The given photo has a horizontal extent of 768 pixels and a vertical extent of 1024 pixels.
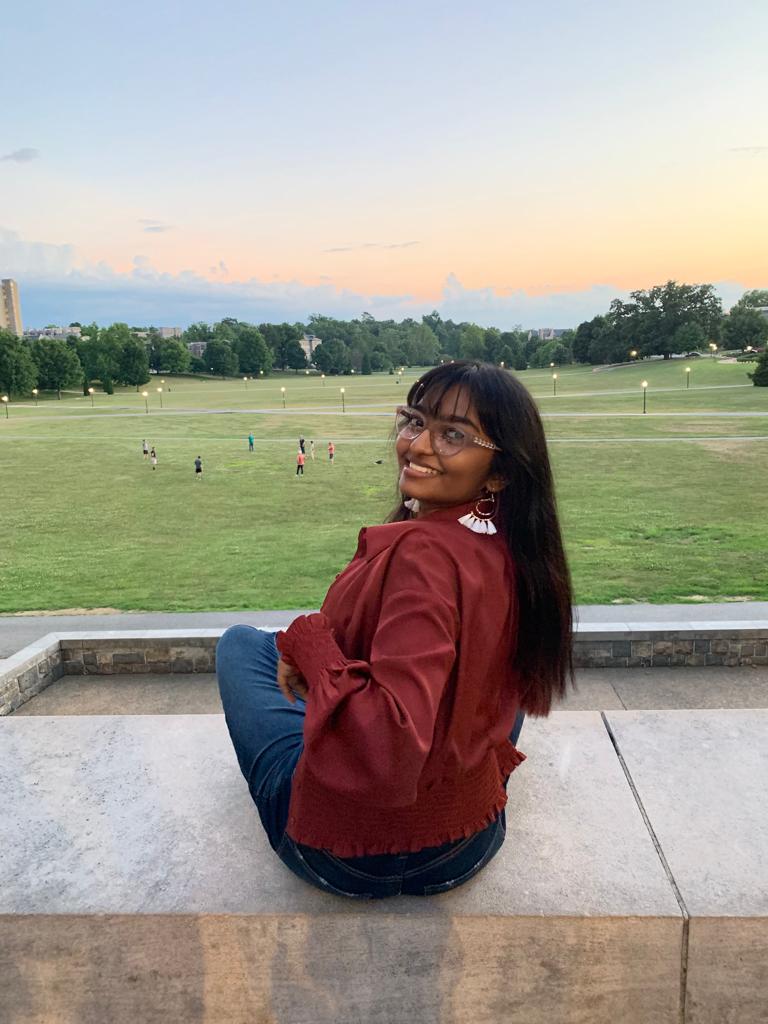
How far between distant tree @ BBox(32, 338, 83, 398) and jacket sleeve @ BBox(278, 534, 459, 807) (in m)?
80.6

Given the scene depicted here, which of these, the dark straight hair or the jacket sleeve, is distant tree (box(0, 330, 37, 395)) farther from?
the jacket sleeve

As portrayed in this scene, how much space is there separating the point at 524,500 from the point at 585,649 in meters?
3.41

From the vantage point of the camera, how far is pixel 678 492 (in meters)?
21.0

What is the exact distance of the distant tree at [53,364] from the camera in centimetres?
7562

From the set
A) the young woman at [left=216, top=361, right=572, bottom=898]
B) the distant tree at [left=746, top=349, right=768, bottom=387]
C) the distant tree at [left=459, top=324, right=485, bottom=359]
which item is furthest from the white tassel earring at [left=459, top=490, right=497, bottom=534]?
the distant tree at [left=459, top=324, right=485, bottom=359]

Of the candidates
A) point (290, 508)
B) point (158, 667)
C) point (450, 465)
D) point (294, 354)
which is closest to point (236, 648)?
point (450, 465)

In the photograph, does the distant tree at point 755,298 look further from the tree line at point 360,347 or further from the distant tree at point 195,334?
the distant tree at point 195,334

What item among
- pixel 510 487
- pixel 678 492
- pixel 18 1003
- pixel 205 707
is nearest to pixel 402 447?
pixel 510 487

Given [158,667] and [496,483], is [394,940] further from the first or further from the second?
[158,667]

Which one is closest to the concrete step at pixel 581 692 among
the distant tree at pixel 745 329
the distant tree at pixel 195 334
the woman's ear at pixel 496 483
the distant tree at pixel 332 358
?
the woman's ear at pixel 496 483

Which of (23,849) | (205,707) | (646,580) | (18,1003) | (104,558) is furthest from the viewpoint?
(104,558)

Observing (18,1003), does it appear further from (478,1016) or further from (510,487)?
(510,487)

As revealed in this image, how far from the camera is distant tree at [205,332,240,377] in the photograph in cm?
11019

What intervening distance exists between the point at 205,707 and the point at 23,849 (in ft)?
8.13
